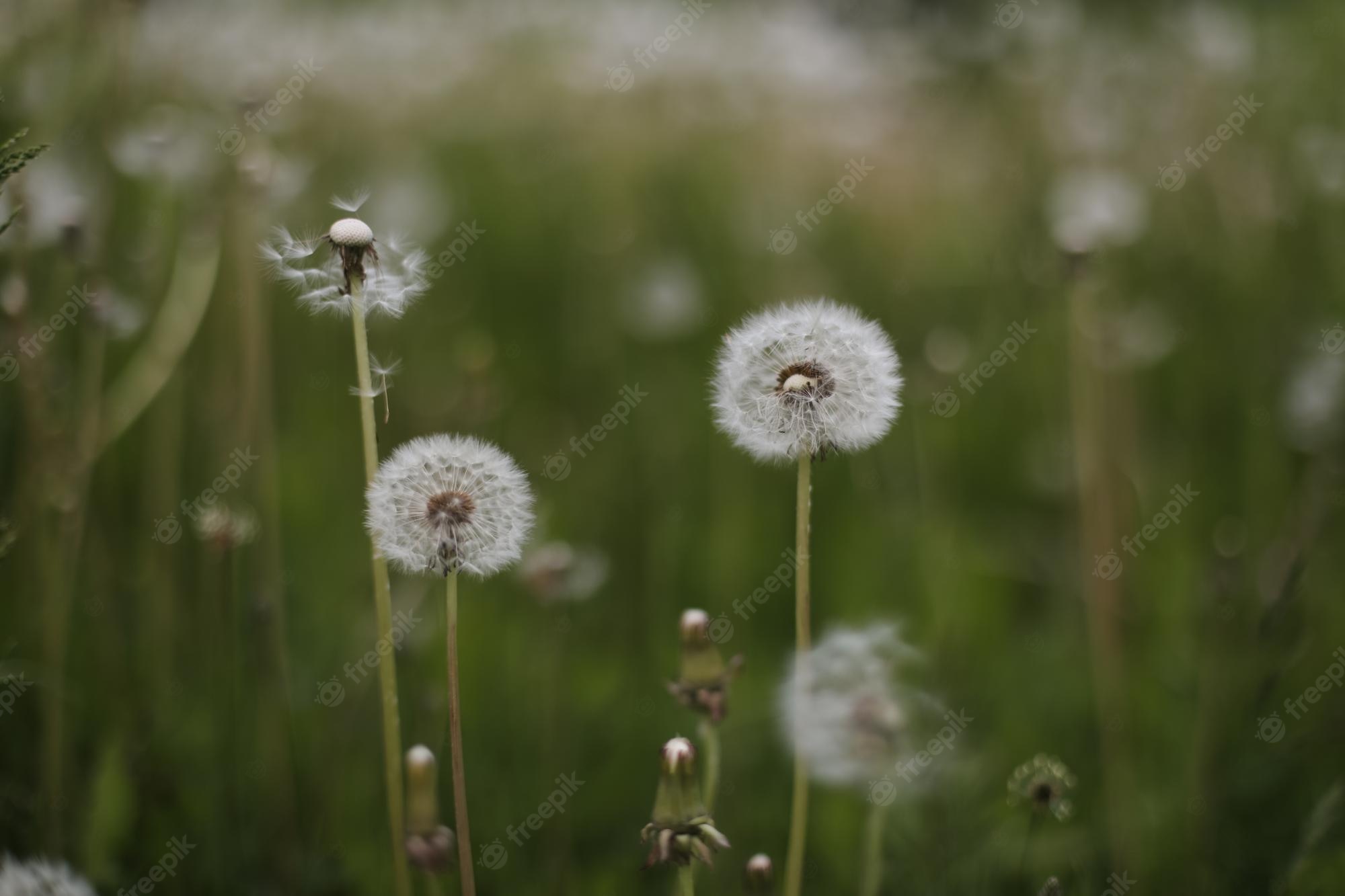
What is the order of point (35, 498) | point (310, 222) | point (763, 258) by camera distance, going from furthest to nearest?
1. point (763, 258)
2. point (310, 222)
3. point (35, 498)

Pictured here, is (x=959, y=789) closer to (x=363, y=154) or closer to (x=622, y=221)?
(x=622, y=221)

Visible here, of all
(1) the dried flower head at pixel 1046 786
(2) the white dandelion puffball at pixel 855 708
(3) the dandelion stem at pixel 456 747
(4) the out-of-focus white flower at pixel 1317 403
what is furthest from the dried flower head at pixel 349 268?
(4) the out-of-focus white flower at pixel 1317 403

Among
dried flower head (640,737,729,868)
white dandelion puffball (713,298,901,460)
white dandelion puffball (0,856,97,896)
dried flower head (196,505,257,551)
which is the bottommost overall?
white dandelion puffball (0,856,97,896)

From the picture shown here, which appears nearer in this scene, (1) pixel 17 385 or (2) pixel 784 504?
(1) pixel 17 385

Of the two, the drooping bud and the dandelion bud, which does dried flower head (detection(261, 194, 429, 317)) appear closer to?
the drooping bud

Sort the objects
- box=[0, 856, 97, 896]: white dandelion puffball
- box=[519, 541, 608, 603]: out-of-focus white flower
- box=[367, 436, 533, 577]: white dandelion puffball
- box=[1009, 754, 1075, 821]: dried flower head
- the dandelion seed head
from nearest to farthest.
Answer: the dandelion seed head, box=[367, 436, 533, 577]: white dandelion puffball, box=[0, 856, 97, 896]: white dandelion puffball, box=[1009, 754, 1075, 821]: dried flower head, box=[519, 541, 608, 603]: out-of-focus white flower

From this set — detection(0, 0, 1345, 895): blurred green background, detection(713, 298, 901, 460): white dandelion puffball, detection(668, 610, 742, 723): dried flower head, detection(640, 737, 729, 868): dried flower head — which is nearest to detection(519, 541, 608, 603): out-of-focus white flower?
detection(0, 0, 1345, 895): blurred green background

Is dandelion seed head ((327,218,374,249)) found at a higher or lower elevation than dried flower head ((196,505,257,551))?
higher

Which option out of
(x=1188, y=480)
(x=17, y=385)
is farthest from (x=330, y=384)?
(x=1188, y=480)
